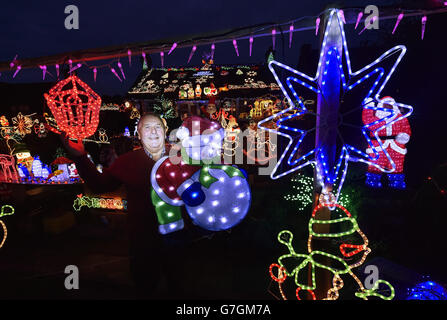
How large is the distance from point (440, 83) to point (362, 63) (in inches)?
100

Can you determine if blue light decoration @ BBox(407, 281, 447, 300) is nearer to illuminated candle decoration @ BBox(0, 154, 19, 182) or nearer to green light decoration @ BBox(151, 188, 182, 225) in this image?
green light decoration @ BBox(151, 188, 182, 225)

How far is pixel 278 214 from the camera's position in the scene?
4.12 meters

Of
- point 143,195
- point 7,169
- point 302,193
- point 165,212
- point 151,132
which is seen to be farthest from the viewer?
point 7,169

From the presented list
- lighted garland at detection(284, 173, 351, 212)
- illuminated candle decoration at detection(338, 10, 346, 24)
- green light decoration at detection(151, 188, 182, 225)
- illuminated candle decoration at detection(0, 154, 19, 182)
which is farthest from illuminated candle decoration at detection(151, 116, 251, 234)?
illuminated candle decoration at detection(0, 154, 19, 182)

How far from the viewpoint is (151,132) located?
229 centimetres

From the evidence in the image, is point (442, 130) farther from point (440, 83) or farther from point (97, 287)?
point (97, 287)

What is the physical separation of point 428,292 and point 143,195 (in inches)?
122

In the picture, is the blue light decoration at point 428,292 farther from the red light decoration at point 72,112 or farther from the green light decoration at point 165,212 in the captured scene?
the red light decoration at point 72,112

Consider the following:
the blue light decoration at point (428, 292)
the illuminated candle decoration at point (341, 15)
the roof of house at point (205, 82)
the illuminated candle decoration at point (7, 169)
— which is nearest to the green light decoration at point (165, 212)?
the illuminated candle decoration at point (341, 15)

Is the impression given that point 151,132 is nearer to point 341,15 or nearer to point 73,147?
point 73,147

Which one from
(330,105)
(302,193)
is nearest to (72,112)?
(330,105)

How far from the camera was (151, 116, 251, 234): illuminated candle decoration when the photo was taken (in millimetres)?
1978

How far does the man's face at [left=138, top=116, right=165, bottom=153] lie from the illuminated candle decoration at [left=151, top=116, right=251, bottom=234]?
262 millimetres
